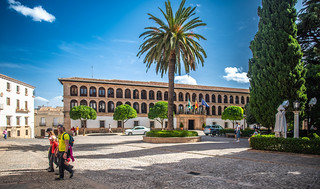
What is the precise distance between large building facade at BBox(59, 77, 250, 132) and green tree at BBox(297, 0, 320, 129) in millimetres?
25600

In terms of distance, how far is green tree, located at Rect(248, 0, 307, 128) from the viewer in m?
16.2

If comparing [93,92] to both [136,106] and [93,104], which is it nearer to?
[93,104]

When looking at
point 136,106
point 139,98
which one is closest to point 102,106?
point 136,106

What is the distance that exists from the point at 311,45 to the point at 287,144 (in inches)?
494

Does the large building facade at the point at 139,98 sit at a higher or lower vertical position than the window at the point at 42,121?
higher

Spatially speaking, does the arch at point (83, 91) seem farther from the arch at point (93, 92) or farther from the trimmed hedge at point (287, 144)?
the trimmed hedge at point (287, 144)

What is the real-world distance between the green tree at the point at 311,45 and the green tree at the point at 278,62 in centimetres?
175

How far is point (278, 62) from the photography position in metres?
16.5

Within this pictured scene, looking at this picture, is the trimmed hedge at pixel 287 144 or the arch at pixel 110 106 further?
the arch at pixel 110 106

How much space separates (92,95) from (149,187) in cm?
4445

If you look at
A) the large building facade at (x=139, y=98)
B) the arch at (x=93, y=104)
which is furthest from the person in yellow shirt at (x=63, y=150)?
the arch at (x=93, y=104)

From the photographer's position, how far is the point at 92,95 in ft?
160

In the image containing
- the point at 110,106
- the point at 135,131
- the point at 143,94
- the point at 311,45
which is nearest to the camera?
the point at 311,45

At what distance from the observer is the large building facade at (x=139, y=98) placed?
155ft
